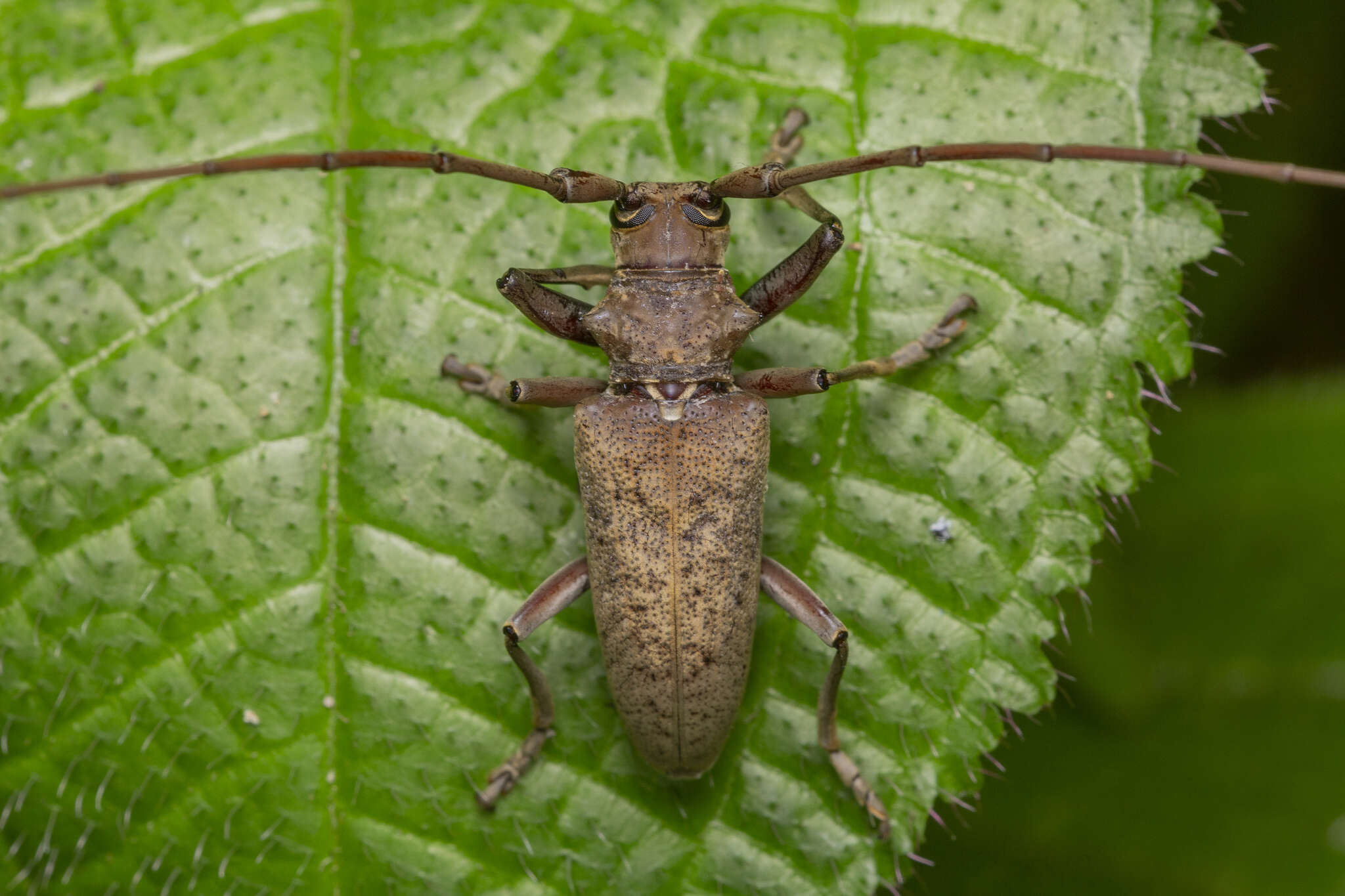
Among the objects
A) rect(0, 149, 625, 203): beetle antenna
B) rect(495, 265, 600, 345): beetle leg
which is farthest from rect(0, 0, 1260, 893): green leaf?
rect(0, 149, 625, 203): beetle antenna

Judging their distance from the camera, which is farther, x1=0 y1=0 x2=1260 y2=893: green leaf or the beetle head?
x1=0 y1=0 x2=1260 y2=893: green leaf

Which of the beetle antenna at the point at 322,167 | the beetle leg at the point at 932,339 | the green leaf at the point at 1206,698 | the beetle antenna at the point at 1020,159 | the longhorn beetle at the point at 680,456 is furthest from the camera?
the green leaf at the point at 1206,698

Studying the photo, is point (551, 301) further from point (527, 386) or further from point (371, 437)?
point (371, 437)

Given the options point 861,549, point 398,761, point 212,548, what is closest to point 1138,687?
point 861,549

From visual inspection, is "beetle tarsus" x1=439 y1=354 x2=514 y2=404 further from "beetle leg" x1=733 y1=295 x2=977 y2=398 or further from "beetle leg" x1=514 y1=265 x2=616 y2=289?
"beetle leg" x1=733 y1=295 x2=977 y2=398

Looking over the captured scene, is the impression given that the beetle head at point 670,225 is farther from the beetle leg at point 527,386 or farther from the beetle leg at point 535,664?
the beetle leg at point 535,664

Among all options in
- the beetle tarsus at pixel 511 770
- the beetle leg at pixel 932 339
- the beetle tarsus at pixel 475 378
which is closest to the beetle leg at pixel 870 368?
the beetle leg at pixel 932 339

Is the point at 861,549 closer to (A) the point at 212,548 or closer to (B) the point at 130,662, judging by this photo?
(A) the point at 212,548
